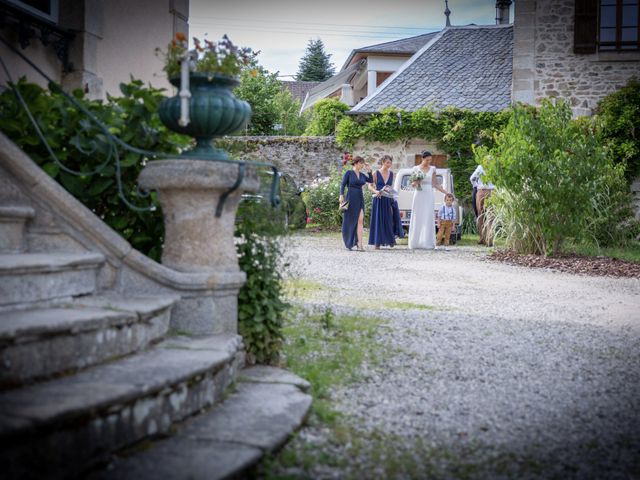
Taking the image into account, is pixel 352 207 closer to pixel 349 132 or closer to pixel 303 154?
pixel 349 132

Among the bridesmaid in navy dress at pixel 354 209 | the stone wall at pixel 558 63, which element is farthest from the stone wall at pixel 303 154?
the bridesmaid in navy dress at pixel 354 209

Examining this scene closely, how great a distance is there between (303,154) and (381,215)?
8291 millimetres

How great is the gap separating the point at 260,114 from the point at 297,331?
2834 cm

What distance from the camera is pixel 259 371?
3.75m

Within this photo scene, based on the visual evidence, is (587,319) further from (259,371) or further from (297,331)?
(259,371)

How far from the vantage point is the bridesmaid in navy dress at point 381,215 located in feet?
45.6

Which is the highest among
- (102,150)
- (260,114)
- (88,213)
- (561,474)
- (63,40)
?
(260,114)

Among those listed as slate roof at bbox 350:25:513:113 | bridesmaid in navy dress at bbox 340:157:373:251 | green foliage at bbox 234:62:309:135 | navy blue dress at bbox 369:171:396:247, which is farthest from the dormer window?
green foliage at bbox 234:62:309:135

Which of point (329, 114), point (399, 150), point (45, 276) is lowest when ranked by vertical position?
point (45, 276)

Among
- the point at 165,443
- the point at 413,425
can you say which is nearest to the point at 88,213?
the point at 165,443

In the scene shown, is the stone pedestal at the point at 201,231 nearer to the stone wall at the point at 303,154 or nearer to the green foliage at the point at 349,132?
the green foliage at the point at 349,132

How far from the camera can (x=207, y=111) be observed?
3.61 metres

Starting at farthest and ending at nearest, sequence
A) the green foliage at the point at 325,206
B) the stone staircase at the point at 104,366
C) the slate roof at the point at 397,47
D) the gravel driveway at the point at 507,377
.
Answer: the slate roof at the point at 397,47 < the green foliage at the point at 325,206 < the gravel driveway at the point at 507,377 < the stone staircase at the point at 104,366

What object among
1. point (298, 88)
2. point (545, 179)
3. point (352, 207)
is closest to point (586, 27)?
point (545, 179)
